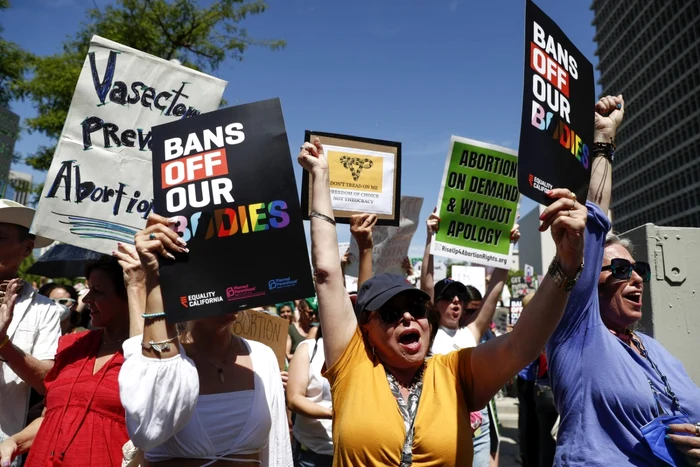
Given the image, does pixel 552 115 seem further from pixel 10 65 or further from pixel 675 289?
pixel 10 65

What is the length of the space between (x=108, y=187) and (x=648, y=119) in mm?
86173

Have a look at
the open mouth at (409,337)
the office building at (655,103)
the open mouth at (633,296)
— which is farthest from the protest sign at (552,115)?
the office building at (655,103)

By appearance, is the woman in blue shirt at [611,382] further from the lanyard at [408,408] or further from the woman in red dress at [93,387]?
the woman in red dress at [93,387]

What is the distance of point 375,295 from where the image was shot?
2.45 meters

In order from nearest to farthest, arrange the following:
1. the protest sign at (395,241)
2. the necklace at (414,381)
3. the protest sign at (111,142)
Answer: the necklace at (414,381)
the protest sign at (111,142)
the protest sign at (395,241)

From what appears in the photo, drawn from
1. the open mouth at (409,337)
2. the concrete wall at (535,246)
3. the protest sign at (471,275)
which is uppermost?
the concrete wall at (535,246)

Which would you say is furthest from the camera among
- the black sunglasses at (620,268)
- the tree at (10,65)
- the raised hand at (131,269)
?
the tree at (10,65)

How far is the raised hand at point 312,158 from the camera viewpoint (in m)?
2.70

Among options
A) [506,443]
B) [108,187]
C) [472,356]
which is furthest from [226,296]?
[506,443]

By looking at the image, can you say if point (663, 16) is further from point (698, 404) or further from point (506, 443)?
point (698, 404)

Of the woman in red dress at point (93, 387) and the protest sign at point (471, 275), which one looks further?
the protest sign at point (471, 275)

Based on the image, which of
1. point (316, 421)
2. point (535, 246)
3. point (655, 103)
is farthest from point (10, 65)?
point (535, 246)

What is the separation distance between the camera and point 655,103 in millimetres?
75062

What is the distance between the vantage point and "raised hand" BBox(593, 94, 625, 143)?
300 centimetres
